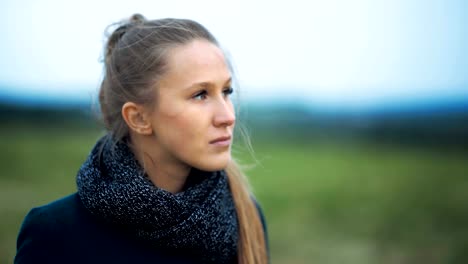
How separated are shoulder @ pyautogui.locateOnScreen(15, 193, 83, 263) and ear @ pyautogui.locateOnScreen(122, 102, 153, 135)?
1.13 feet

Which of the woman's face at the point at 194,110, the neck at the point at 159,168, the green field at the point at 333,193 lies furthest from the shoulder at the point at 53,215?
the green field at the point at 333,193

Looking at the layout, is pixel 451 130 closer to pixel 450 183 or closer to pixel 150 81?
pixel 450 183

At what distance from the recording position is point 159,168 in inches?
61.6

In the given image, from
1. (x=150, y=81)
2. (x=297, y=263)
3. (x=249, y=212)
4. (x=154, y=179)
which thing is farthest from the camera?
(x=297, y=263)

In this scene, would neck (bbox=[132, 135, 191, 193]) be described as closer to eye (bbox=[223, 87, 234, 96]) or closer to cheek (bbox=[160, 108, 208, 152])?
cheek (bbox=[160, 108, 208, 152])

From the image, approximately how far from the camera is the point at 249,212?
1.71 metres

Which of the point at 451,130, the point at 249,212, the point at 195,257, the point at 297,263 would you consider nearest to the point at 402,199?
the point at 451,130

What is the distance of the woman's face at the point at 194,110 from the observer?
1417mm

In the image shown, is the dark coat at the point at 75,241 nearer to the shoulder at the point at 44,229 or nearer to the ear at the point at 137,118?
the shoulder at the point at 44,229

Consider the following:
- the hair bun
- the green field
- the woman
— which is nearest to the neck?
the woman

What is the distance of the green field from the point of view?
3559mm

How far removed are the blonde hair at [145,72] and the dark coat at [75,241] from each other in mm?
282

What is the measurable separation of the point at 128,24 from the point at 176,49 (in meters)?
0.28

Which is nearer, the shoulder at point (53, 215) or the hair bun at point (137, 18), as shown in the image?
the shoulder at point (53, 215)
